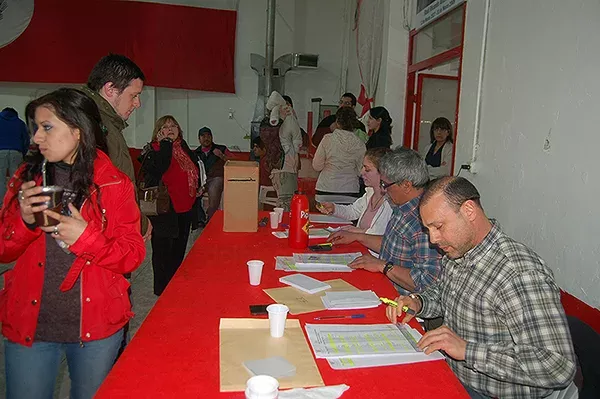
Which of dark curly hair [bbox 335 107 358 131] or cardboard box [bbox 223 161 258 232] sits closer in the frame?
cardboard box [bbox 223 161 258 232]

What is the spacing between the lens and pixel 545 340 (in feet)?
3.94

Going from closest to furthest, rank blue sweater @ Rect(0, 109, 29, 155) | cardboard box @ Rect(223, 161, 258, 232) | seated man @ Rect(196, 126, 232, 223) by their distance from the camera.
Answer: cardboard box @ Rect(223, 161, 258, 232)
blue sweater @ Rect(0, 109, 29, 155)
seated man @ Rect(196, 126, 232, 223)

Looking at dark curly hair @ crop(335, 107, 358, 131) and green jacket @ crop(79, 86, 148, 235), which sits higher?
dark curly hair @ crop(335, 107, 358, 131)

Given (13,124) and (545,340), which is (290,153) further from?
(545,340)

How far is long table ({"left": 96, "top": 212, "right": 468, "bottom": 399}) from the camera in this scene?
111 cm

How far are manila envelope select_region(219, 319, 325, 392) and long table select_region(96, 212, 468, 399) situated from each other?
0.02m

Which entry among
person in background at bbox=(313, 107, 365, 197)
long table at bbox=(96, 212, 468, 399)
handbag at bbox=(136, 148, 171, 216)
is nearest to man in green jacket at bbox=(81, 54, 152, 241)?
long table at bbox=(96, 212, 468, 399)

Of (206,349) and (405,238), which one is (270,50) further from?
(206,349)

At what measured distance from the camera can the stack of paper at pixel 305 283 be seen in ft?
5.88

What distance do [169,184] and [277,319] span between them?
103 inches

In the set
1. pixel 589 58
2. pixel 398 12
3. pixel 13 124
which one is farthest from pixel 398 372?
pixel 13 124

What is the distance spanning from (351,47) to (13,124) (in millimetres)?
4991

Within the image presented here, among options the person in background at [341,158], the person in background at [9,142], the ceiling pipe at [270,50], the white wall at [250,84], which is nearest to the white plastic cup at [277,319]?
the person in background at [341,158]

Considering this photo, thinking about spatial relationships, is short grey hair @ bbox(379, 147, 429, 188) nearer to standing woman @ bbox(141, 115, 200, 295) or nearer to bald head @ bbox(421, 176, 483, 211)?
bald head @ bbox(421, 176, 483, 211)
